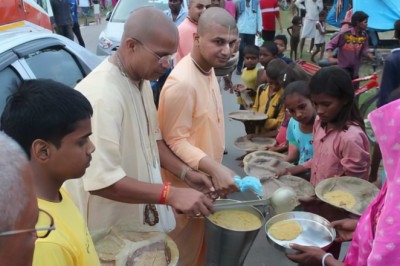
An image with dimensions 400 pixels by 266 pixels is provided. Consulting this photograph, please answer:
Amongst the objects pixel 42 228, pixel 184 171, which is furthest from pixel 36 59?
pixel 42 228

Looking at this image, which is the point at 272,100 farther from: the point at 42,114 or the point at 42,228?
the point at 42,228

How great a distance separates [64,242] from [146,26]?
3.51ft

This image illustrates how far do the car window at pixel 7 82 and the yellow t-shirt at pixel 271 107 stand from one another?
2.46 meters

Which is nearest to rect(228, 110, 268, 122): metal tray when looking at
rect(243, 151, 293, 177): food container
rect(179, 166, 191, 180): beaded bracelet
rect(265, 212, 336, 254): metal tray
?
rect(243, 151, 293, 177): food container

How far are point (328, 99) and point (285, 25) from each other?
13.7 meters

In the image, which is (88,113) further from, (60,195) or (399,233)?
(399,233)

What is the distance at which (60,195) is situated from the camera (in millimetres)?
1396

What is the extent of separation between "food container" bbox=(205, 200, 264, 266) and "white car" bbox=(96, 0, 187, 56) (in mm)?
5647

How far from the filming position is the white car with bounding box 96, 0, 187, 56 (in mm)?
7336

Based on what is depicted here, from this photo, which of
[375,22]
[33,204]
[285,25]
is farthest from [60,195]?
[285,25]

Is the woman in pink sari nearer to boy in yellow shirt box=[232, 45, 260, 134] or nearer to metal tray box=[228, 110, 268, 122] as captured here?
metal tray box=[228, 110, 268, 122]

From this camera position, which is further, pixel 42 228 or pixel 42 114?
pixel 42 114

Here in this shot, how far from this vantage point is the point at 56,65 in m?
3.32

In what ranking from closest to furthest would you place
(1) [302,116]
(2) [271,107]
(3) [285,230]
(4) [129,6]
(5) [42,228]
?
(5) [42,228] → (3) [285,230] → (1) [302,116] → (2) [271,107] → (4) [129,6]
